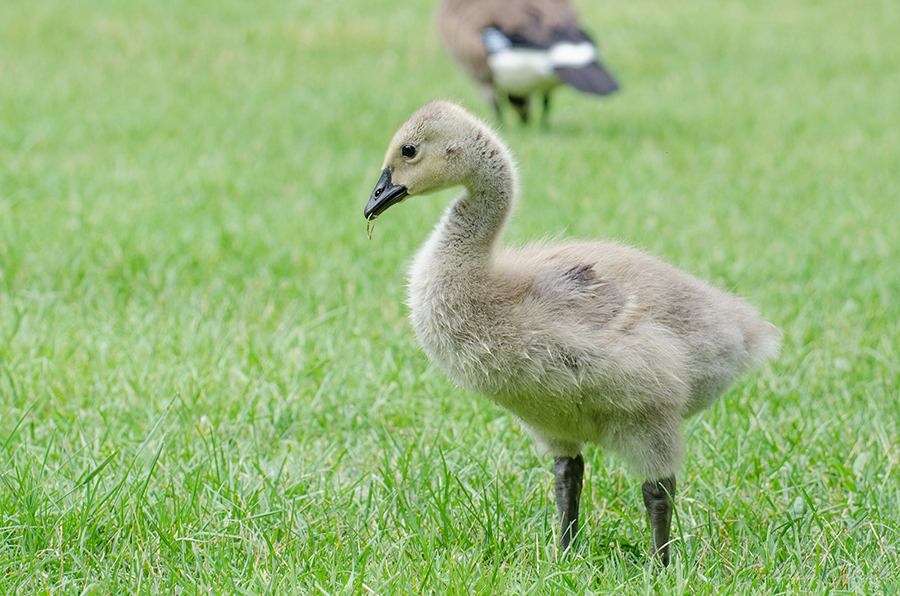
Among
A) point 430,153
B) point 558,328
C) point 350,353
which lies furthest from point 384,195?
point 350,353

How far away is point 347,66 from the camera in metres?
12.8

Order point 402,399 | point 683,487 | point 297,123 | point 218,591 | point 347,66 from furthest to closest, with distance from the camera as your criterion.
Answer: point 347,66
point 297,123
point 402,399
point 683,487
point 218,591

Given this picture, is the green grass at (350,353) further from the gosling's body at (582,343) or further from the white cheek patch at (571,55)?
the white cheek patch at (571,55)

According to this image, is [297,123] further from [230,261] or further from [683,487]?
[683,487]

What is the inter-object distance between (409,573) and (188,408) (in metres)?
1.41

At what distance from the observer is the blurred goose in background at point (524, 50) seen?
975cm

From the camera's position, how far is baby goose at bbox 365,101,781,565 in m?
2.74

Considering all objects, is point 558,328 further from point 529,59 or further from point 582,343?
point 529,59

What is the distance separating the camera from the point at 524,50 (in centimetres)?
991

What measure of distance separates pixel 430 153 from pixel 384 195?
188 mm

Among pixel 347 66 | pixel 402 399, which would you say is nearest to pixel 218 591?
pixel 402 399

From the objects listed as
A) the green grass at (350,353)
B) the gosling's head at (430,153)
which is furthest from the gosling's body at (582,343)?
the green grass at (350,353)

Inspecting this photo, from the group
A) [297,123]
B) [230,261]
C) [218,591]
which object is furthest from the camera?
[297,123]

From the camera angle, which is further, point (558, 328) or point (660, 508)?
point (660, 508)
